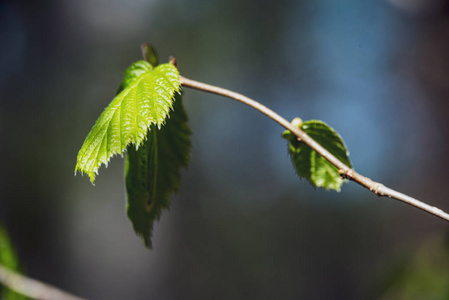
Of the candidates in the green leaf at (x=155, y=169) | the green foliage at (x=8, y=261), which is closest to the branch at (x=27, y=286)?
the green foliage at (x=8, y=261)

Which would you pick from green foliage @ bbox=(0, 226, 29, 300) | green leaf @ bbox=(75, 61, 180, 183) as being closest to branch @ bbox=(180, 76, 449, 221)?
Answer: green leaf @ bbox=(75, 61, 180, 183)

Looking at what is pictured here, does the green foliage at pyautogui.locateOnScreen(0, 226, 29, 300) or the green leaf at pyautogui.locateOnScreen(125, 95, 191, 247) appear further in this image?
the green foliage at pyautogui.locateOnScreen(0, 226, 29, 300)

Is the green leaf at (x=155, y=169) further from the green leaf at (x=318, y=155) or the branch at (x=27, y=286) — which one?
the branch at (x=27, y=286)

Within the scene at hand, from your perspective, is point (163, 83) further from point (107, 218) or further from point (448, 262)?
point (107, 218)

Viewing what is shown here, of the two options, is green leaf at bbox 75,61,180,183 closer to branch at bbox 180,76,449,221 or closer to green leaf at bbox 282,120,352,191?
branch at bbox 180,76,449,221

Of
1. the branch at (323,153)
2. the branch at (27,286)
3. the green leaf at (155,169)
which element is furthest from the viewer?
the branch at (27,286)

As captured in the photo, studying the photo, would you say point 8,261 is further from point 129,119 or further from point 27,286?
point 129,119
